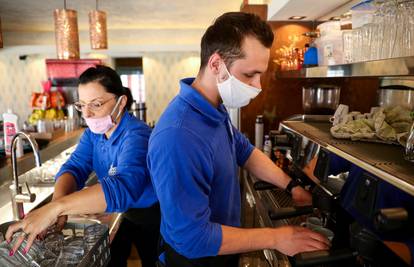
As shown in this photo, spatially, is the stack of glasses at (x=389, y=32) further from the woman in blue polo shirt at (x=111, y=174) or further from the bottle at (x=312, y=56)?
the woman in blue polo shirt at (x=111, y=174)

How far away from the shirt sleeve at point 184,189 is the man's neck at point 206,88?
0.22m

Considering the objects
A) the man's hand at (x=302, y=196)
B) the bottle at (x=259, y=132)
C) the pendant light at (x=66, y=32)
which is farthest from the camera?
the pendant light at (x=66, y=32)

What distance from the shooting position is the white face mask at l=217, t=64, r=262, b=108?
103cm

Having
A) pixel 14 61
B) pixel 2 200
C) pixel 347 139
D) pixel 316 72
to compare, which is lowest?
pixel 2 200

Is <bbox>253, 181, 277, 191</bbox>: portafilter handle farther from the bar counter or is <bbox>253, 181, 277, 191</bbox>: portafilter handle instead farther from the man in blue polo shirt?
the bar counter

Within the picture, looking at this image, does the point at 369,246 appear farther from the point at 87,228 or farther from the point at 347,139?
the point at 87,228

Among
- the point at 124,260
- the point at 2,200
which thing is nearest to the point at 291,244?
the point at 124,260

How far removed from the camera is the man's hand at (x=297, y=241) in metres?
0.82

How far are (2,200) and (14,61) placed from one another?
5833mm

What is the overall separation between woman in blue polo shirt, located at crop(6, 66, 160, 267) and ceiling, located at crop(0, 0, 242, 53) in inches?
120

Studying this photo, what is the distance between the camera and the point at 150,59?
6.41 m

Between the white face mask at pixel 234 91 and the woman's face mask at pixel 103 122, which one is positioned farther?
the woman's face mask at pixel 103 122

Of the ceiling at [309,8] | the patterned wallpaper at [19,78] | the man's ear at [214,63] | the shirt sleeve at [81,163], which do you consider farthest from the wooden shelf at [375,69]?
the patterned wallpaper at [19,78]

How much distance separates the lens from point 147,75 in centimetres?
651
